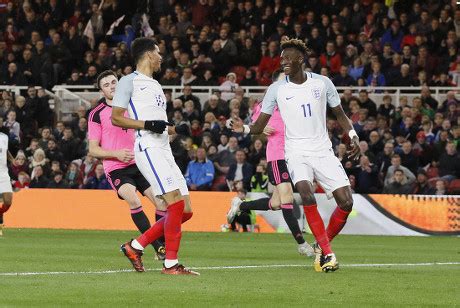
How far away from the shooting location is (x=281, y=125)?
56.4ft

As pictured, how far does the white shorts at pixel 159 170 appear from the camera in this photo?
12.3 m

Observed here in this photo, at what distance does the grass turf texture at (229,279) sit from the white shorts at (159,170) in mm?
889

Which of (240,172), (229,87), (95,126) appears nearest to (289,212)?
(95,126)

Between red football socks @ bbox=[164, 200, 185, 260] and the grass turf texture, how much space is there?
29 cm

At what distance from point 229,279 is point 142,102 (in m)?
2.02

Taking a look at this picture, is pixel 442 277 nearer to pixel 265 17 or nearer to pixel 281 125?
pixel 281 125

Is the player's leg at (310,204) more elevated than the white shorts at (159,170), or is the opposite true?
the white shorts at (159,170)

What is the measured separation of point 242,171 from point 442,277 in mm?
13893

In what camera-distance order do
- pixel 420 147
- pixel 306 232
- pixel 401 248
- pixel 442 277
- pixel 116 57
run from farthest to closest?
pixel 116 57, pixel 420 147, pixel 306 232, pixel 401 248, pixel 442 277

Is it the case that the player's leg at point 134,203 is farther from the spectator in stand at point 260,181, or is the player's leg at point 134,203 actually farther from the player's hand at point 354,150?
the spectator in stand at point 260,181

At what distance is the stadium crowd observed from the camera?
86.0 ft

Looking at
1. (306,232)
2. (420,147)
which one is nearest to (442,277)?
(306,232)

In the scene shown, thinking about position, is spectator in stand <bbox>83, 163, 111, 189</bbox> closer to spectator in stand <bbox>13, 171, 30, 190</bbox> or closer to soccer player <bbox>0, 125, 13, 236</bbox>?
spectator in stand <bbox>13, 171, 30, 190</bbox>

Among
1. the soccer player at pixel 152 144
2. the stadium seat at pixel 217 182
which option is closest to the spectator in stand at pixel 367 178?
the stadium seat at pixel 217 182
